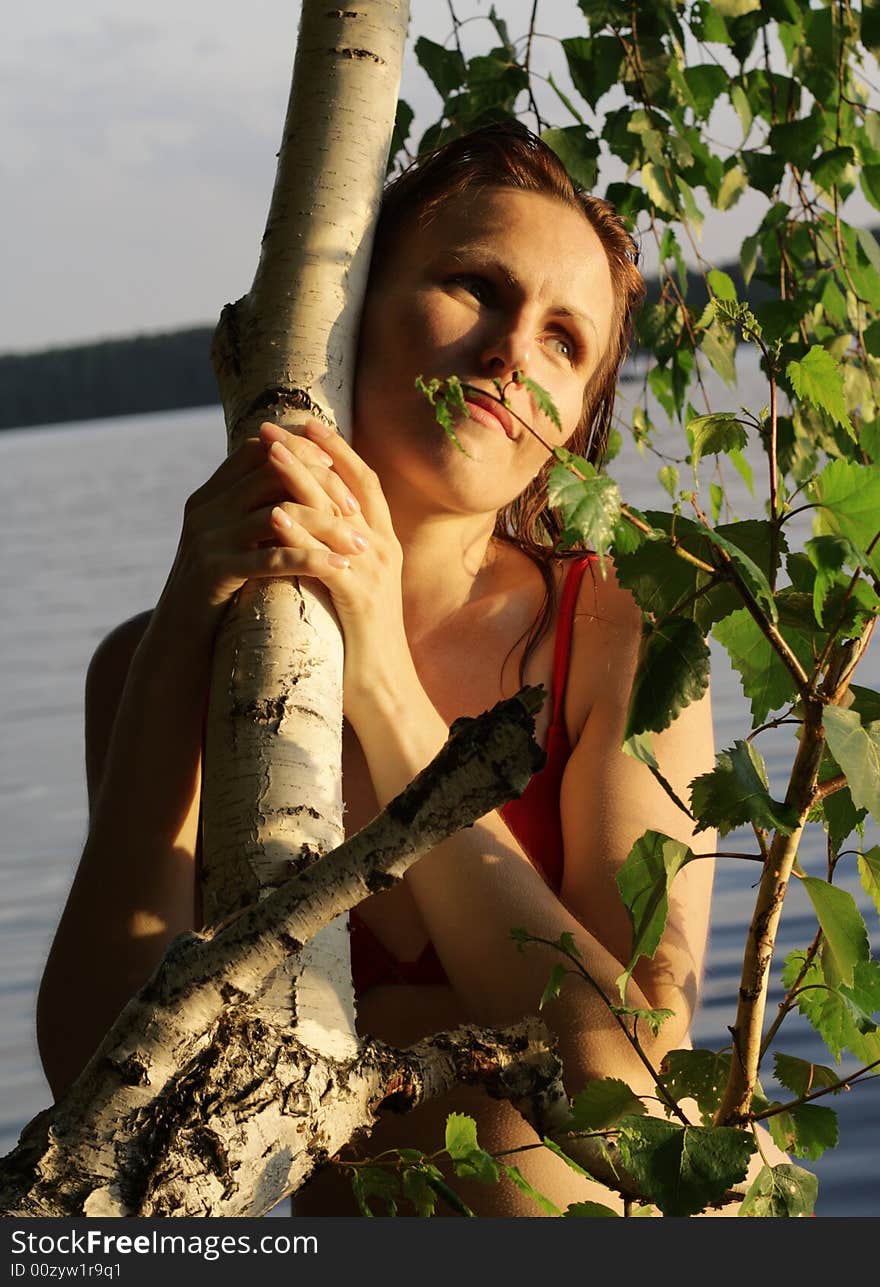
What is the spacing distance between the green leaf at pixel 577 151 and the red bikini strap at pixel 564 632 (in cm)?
52

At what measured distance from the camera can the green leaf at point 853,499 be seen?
91 centimetres

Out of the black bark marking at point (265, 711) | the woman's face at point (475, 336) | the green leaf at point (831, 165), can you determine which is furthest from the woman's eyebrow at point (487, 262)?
the green leaf at point (831, 165)

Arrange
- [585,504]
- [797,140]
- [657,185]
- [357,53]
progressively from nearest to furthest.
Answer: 1. [585,504]
2. [357,53]
3. [657,185]
4. [797,140]

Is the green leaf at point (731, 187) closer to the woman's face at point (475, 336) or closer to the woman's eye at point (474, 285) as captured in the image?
the woman's face at point (475, 336)

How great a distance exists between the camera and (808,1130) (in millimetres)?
1063

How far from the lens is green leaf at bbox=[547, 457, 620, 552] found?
0.83m

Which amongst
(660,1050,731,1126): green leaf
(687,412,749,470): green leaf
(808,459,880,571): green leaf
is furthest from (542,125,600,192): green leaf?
(660,1050,731,1126): green leaf

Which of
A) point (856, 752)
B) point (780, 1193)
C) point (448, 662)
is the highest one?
point (448, 662)

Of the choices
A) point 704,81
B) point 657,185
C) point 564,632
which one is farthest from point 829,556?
point 704,81

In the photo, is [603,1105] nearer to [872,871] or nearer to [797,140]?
[872,871]

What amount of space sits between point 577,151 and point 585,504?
46.7 inches

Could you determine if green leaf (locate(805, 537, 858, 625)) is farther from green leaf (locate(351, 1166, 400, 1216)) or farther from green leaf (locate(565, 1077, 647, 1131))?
green leaf (locate(351, 1166, 400, 1216))

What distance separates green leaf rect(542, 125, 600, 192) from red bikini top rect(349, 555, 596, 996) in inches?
21.7

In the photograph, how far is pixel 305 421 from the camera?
119cm
